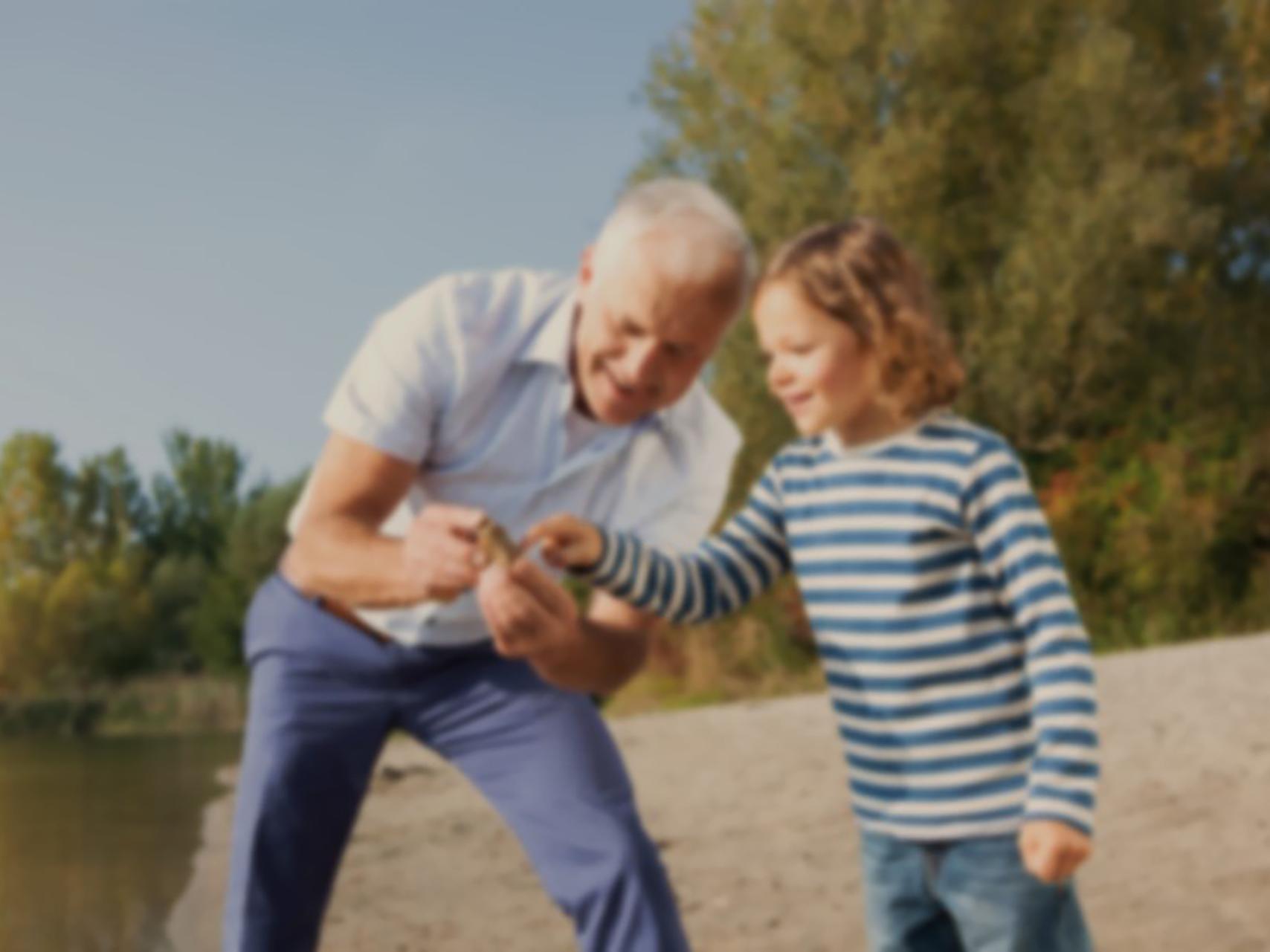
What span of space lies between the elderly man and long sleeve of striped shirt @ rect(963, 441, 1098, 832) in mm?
630

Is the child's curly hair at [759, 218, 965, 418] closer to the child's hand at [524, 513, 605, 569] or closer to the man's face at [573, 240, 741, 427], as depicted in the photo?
the man's face at [573, 240, 741, 427]

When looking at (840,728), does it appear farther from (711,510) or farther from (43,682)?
(43,682)

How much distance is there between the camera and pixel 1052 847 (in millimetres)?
2279

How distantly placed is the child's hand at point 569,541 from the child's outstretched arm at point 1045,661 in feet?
1.89

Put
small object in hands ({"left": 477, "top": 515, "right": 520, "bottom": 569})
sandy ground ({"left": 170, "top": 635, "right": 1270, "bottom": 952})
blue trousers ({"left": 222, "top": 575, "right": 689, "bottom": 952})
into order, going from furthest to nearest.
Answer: sandy ground ({"left": 170, "top": 635, "right": 1270, "bottom": 952}) → blue trousers ({"left": 222, "top": 575, "right": 689, "bottom": 952}) → small object in hands ({"left": 477, "top": 515, "right": 520, "bottom": 569})

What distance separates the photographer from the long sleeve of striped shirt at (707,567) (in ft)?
8.53

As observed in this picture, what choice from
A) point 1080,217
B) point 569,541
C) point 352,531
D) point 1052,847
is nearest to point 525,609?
point 569,541

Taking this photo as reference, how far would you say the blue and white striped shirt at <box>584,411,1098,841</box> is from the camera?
92.9 inches

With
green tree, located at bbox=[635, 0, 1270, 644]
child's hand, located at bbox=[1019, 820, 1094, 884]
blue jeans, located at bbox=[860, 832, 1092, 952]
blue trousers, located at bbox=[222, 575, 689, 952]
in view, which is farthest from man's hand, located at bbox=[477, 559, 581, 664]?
green tree, located at bbox=[635, 0, 1270, 644]

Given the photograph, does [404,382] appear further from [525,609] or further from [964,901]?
[964,901]

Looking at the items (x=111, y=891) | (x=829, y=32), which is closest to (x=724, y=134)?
(x=829, y=32)

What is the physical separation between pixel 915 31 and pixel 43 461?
1328cm

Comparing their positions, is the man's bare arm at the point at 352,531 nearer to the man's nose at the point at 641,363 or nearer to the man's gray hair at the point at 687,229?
the man's nose at the point at 641,363

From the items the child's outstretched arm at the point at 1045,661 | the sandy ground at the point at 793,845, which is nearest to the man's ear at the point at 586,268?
the child's outstretched arm at the point at 1045,661
